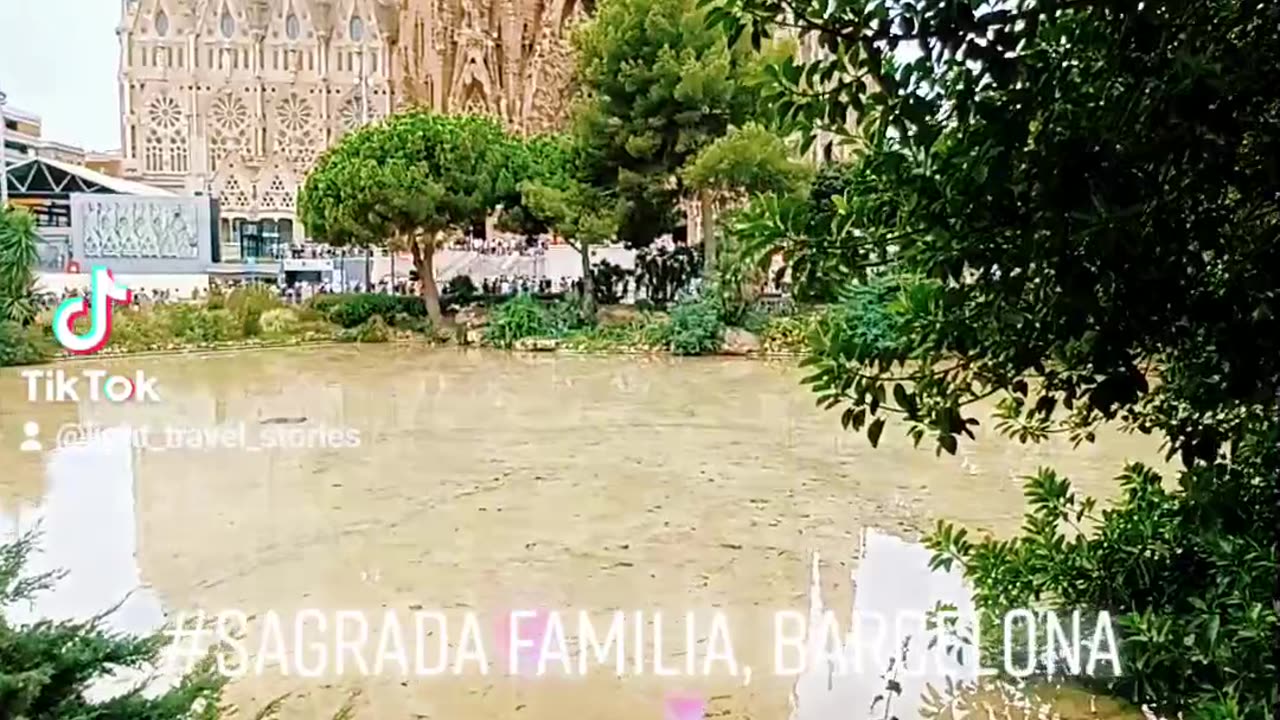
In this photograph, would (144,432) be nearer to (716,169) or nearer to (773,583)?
(773,583)

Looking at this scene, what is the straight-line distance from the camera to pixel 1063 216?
58 cm

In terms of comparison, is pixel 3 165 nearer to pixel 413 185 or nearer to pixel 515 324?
pixel 413 185

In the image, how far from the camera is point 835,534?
8.45ft

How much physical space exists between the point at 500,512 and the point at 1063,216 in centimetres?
234

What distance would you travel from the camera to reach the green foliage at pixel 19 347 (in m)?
5.64

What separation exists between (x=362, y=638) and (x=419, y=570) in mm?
374

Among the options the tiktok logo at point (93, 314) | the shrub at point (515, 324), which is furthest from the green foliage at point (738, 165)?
the tiktok logo at point (93, 314)

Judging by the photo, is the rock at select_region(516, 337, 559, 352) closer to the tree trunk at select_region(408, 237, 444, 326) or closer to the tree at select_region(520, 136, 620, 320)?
the tree at select_region(520, 136, 620, 320)

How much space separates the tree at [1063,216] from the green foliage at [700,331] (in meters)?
6.10

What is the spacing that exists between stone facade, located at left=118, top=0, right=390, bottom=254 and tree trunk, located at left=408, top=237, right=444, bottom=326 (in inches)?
130

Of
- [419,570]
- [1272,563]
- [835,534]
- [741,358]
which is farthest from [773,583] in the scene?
[741,358]

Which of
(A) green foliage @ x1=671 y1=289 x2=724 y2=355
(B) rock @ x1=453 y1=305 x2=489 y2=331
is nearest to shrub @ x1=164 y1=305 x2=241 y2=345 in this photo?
(B) rock @ x1=453 y1=305 x2=489 y2=331

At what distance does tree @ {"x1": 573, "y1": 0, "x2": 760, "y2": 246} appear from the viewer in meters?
6.78

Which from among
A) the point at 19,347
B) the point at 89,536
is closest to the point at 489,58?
the point at 19,347
